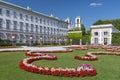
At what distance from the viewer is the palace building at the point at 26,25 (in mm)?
40531

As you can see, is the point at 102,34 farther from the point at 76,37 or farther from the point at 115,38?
the point at 76,37

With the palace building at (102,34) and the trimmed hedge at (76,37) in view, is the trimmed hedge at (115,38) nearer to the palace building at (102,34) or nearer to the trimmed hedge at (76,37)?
the palace building at (102,34)

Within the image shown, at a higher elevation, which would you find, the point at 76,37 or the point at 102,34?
the point at 102,34

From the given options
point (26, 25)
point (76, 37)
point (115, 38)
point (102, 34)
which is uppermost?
point (26, 25)

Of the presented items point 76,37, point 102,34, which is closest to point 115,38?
point 102,34

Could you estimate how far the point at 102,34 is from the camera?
186 feet

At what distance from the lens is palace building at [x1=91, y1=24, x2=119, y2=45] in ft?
180

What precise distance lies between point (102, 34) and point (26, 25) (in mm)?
24477

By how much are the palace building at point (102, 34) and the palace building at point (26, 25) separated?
12768mm

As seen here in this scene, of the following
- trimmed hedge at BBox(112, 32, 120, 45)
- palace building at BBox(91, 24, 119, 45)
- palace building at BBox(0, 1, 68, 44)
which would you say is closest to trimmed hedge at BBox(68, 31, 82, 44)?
palace building at BBox(0, 1, 68, 44)

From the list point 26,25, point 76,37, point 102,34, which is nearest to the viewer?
point 26,25

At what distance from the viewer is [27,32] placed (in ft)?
159

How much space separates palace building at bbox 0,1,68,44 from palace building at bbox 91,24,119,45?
1277 cm

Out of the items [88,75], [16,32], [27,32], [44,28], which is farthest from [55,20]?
[88,75]
